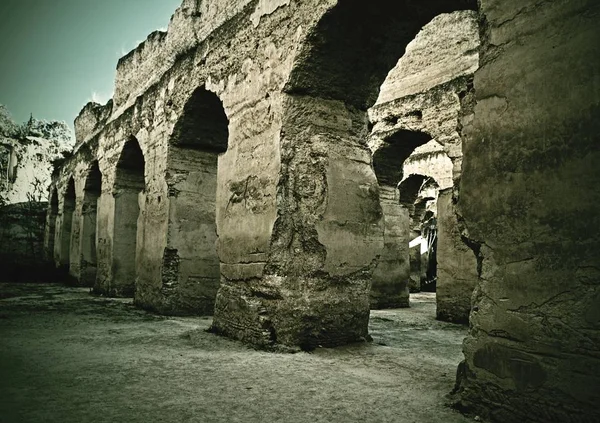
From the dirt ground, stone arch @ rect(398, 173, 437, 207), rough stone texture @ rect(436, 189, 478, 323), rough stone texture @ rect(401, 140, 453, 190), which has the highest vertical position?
rough stone texture @ rect(401, 140, 453, 190)

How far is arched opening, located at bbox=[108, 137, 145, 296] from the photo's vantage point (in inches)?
290

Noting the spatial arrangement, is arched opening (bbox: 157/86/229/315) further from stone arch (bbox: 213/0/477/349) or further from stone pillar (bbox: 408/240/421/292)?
stone pillar (bbox: 408/240/421/292)

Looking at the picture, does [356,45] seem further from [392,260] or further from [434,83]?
[434,83]

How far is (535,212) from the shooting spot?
6.03 feet

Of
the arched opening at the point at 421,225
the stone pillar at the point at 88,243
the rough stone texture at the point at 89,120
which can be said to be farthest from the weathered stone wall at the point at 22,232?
the arched opening at the point at 421,225

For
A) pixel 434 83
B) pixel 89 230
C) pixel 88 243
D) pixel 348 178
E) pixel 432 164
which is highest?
pixel 434 83

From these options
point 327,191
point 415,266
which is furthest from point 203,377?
point 415,266

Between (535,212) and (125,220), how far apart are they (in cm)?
694

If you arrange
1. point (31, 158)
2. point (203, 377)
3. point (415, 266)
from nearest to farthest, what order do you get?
1. point (203, 377)
2. point (415, 266)
3. point (31, 158)

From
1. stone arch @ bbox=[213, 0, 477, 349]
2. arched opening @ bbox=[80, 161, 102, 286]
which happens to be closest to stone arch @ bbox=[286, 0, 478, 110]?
stone arch @ bbox=[213, 0, 477, 349]

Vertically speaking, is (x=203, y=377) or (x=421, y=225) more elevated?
(x=421, y=225)

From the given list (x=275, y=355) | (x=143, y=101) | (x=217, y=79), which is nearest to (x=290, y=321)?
(x=275, y=355)

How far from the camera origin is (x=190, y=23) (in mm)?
5695

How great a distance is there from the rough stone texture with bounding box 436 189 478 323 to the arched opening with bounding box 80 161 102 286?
7.35m
